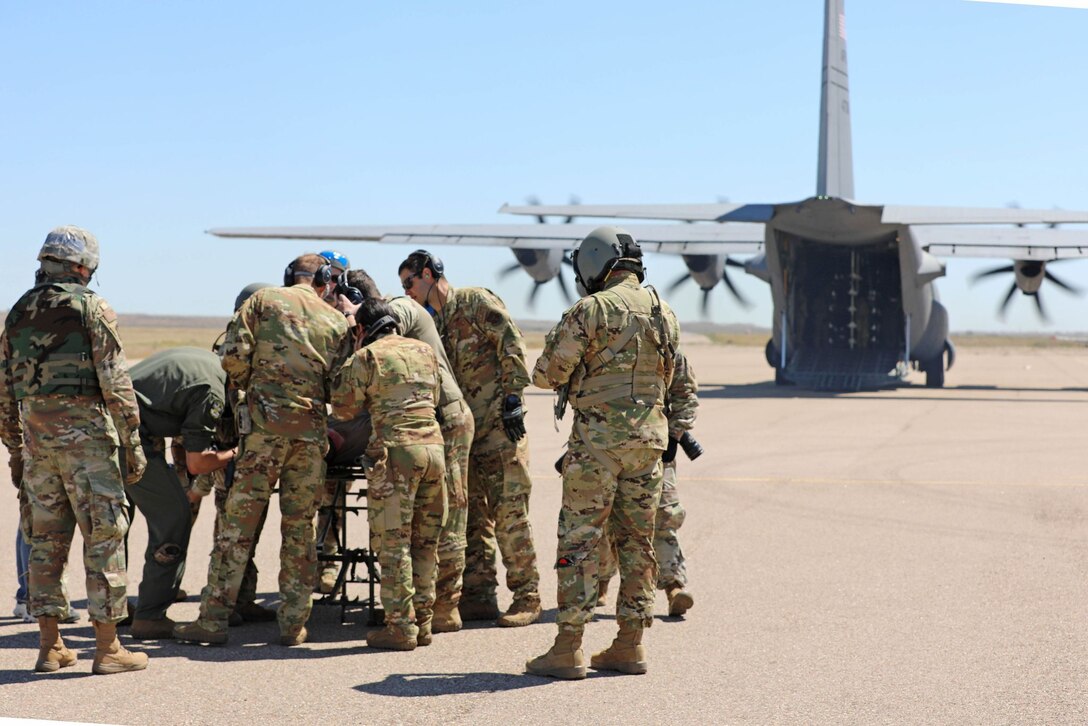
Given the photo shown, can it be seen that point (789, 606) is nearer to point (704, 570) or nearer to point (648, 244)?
point (704, 570)

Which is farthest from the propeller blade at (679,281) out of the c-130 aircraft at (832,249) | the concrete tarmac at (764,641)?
the concrete tarmac at (764,641)

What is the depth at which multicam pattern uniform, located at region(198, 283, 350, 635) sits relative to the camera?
679 centimetres

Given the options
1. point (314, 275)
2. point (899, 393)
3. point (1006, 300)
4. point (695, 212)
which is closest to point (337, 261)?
point (314, 275)

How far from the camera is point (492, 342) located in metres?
7.81

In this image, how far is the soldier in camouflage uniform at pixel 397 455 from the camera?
673 cm

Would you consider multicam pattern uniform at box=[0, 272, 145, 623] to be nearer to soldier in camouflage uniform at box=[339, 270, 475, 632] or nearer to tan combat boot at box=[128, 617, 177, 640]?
tan combat boot at box=[128, 617, 177, 640]

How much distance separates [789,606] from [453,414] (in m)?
2.59

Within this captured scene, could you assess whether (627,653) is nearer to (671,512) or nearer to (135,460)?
(671,512)

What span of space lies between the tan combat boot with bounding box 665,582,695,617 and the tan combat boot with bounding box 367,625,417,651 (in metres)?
1.75

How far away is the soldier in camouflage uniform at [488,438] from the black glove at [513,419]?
0.53 feet

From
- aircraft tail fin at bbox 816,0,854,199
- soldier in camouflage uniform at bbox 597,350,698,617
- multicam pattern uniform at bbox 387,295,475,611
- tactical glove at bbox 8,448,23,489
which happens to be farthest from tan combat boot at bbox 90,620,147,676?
aircraft tail fin at bbox 816,0,854,199

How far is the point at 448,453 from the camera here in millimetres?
7273

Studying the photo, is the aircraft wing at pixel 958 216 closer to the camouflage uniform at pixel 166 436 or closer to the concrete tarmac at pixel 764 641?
the concrete tarmac at pixel 764 641

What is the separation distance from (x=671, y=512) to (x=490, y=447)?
1.25 meters
